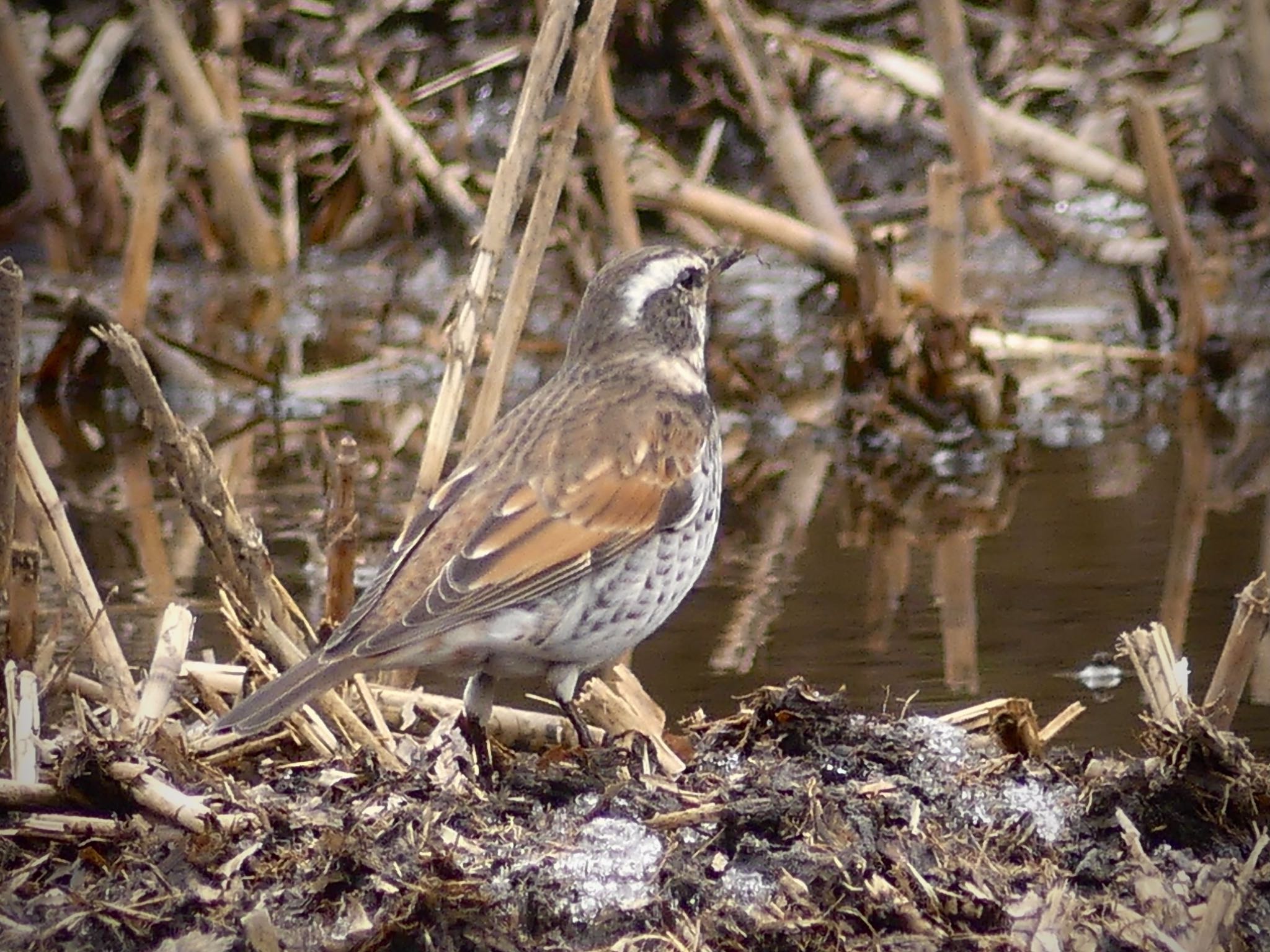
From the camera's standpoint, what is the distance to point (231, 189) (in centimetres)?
1099

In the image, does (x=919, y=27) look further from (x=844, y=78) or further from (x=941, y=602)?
(x=941, y=602)

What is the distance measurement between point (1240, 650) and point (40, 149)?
8.08 m

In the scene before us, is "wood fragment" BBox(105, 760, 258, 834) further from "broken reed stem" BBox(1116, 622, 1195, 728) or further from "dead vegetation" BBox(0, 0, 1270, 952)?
"broken reed stem" BBox(1116, 622, 1195, 728)

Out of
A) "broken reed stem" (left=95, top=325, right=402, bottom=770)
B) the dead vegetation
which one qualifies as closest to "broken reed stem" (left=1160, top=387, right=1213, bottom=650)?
the dead vegetation

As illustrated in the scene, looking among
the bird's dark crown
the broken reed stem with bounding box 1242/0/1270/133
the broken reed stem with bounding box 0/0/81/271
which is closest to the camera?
the bird's dark crown

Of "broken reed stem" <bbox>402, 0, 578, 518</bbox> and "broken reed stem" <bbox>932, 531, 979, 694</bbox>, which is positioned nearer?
"broken reed stem" <bbox>402, 0, 578, 518</bbox>

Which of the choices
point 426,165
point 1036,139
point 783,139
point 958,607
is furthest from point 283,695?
point 1036,139

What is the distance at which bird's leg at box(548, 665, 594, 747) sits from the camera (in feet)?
15.3

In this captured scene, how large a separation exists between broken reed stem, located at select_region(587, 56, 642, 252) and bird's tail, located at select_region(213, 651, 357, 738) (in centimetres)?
367

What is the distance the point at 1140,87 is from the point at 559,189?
23.2ft

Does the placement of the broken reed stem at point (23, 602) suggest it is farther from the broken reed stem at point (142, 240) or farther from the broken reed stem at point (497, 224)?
the broken reed stem at point (142, 240)

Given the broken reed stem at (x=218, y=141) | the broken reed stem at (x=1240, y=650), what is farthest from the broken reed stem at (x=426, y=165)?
the broken reed stem at (x=1240, y=650)

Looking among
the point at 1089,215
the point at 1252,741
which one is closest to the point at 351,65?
the point at 1089,215

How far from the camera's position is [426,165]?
10.7m
